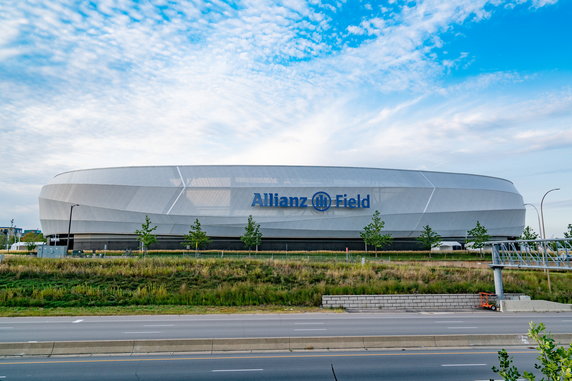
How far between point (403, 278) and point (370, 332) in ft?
47.0

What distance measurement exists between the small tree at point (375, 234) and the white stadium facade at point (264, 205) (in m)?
2.34

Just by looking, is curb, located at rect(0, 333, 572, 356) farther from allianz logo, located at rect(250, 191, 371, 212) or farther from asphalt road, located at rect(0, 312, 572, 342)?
allianz logo, located at rect(250, 191, 371, 212)

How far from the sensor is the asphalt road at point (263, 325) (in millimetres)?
14921

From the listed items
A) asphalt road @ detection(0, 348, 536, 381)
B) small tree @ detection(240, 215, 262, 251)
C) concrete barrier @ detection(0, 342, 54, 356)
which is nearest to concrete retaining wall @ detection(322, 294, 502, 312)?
asphalt road @ detection(0, 348, 536, 381)

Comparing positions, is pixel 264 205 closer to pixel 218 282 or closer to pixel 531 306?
pixel 218 282

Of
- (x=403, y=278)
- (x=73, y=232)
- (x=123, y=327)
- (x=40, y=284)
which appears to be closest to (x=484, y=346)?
(x=123, y=327)

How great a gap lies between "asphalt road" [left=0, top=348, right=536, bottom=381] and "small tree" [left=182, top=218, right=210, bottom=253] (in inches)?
1675

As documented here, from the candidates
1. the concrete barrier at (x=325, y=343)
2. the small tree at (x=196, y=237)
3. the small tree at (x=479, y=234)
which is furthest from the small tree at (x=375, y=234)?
the concrete barrier at (x=325, y=343)

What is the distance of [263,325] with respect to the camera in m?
17.2

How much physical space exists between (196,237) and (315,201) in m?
18.4

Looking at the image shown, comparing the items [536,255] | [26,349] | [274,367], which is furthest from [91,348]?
[536,255]

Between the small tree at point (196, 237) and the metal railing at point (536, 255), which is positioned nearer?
the metal railing at point (536, 255)

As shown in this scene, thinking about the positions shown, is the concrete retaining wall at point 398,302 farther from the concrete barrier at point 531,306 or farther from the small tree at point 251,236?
the small tree at point 251,236

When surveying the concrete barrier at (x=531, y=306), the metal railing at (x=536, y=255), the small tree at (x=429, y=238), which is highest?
the small tree at (x=429, y=238)
